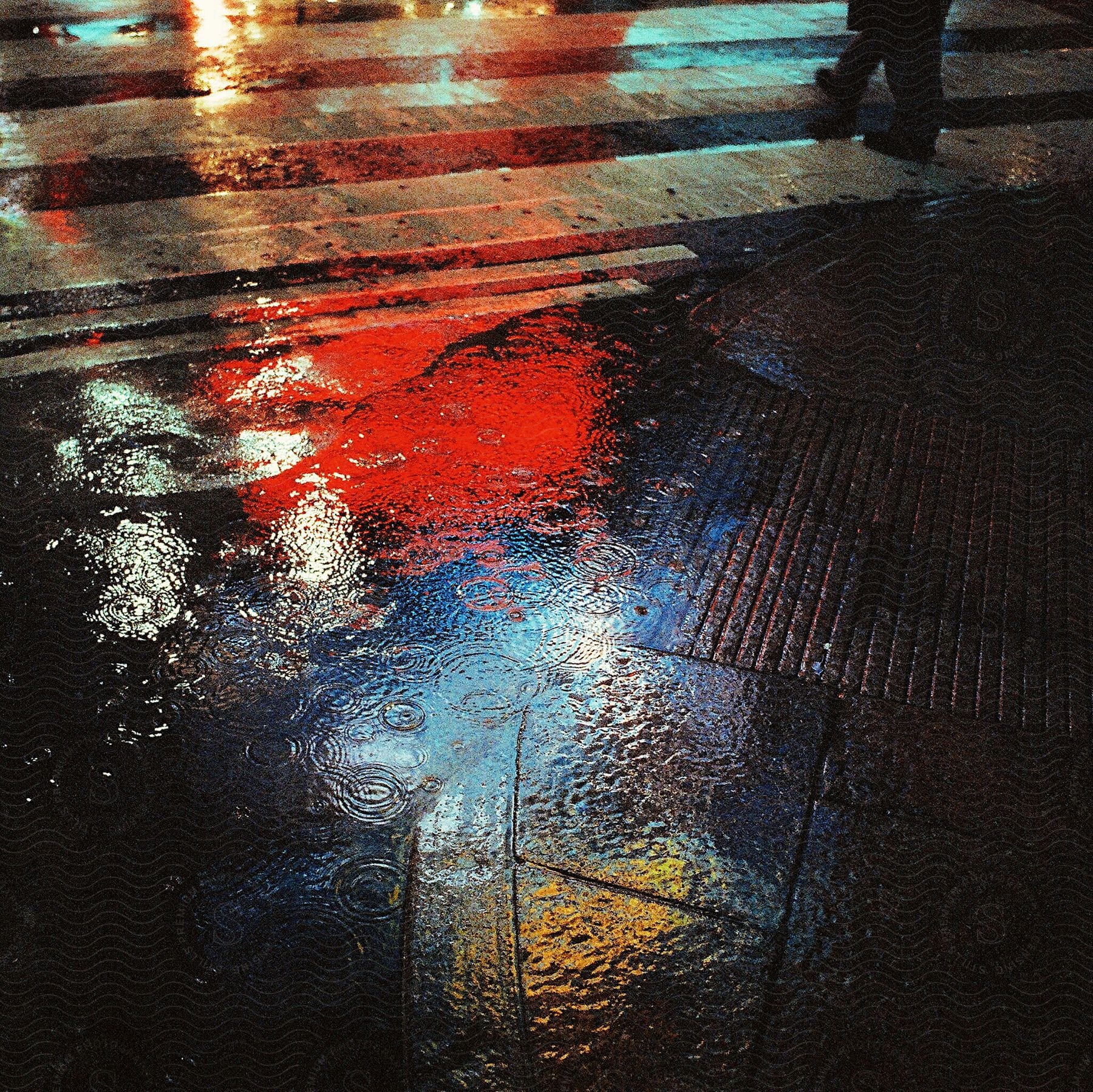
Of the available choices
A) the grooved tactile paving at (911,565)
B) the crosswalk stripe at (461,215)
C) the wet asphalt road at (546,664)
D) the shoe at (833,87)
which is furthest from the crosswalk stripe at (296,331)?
the shoe at (833,87)

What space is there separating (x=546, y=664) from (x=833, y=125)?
18.6ft

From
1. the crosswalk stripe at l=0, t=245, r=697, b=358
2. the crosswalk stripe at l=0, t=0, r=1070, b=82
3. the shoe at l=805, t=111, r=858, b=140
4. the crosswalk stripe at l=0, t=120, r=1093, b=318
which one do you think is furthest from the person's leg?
the crosswalk stripe at l=0, t=245, r=697, b=358

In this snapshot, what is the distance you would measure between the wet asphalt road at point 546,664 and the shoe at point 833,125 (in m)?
1.77

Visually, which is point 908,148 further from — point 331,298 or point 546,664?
point 546,664

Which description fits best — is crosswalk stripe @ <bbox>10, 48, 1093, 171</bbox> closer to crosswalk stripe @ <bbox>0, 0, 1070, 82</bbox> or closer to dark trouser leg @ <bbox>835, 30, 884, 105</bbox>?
dark trouser leg @ <bbox>835, 30, 884, 105</bbox>

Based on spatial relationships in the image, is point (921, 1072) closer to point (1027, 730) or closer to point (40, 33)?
point (1027, 730)

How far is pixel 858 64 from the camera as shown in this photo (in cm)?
741

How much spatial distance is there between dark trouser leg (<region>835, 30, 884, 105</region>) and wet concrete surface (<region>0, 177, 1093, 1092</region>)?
10.9 ft

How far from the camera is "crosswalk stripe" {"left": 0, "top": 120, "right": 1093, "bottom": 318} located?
5.47 metres

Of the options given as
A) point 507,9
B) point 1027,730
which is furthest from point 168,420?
point 507,9

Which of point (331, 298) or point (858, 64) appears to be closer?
→ point (331, 298)

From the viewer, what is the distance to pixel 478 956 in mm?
2623

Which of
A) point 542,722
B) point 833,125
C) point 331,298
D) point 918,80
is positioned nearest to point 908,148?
point 918,80

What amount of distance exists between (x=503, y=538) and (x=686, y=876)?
1.50m
